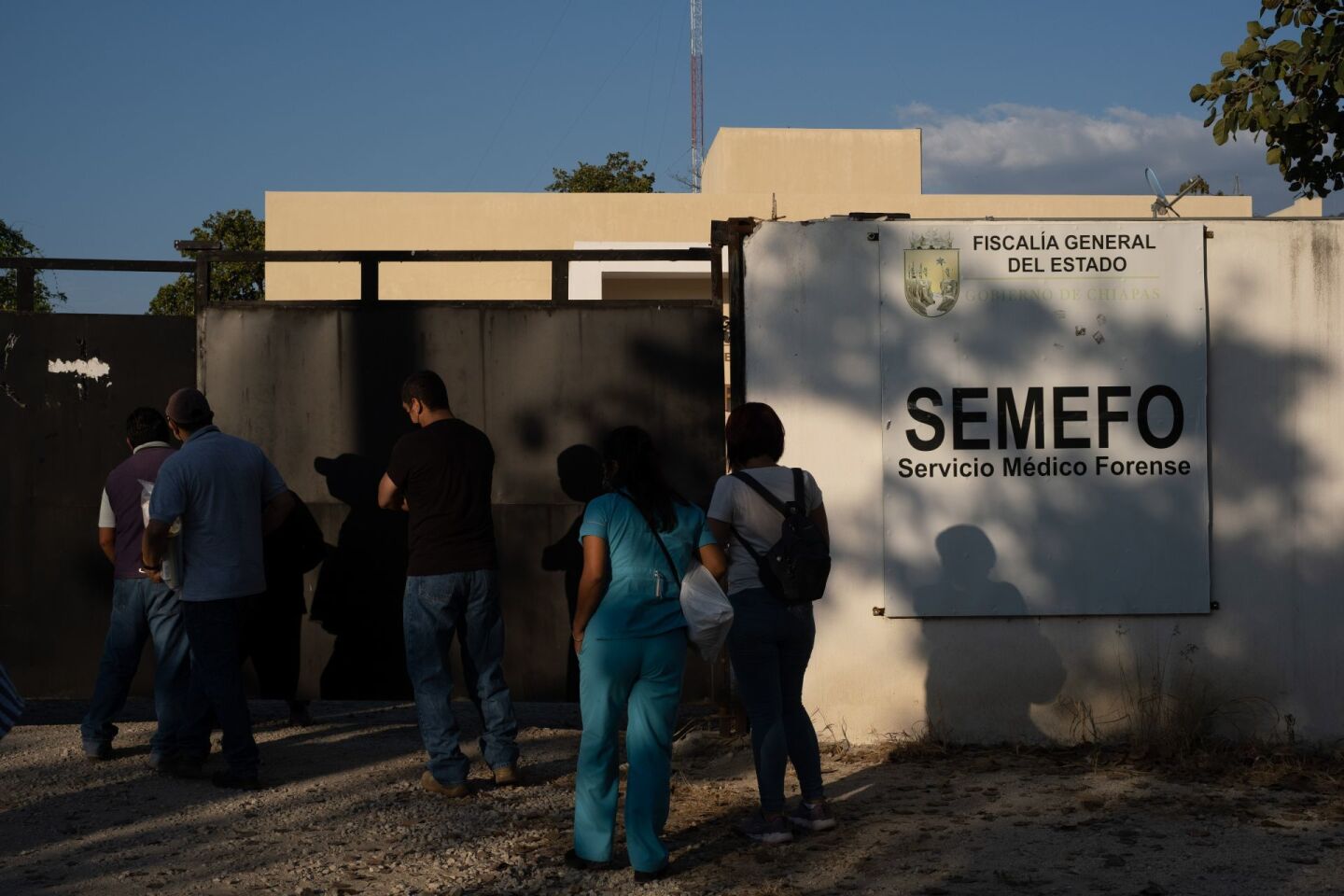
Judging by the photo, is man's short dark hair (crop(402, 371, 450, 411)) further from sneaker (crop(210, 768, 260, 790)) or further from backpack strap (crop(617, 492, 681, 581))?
sneaker (crop(210, 768, 260, 790))

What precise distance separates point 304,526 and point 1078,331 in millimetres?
4130

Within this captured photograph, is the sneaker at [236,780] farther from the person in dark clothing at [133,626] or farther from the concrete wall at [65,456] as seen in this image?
the concrete wall at [65,456]

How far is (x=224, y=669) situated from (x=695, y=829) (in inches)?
90.7

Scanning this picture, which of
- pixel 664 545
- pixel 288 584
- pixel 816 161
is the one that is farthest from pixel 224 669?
pixel 816 161

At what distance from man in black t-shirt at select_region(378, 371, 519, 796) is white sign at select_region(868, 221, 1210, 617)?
2.07 m

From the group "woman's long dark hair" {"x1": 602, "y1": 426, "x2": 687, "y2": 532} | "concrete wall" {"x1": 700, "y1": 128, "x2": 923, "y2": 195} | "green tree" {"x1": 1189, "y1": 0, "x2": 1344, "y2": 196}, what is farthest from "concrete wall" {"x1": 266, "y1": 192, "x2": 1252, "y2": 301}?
"woman's long dark hair" {"x1": 602, "y1": 426, "x2": 687, "y2": 532}

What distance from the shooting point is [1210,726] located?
6820 mm

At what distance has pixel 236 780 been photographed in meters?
6.25

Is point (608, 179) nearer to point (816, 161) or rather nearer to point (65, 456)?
point (816, 161)

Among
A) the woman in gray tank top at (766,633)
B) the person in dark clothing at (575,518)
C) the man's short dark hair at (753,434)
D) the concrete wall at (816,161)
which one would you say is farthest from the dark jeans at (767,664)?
the concrete wall at (816,161)

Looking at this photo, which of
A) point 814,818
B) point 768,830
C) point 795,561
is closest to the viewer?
point 795,561

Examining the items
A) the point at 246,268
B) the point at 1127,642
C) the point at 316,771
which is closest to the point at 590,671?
the point at 316,771

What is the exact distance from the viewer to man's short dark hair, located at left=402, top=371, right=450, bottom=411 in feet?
20.3

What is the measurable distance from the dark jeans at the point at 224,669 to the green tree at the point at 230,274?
1102 inches
